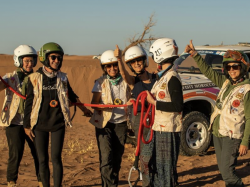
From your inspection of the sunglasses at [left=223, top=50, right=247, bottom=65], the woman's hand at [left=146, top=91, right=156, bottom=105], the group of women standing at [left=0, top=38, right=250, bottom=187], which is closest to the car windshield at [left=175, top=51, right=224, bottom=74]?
the group of women standing at [left=0, top=38, right=250, bottom=187]

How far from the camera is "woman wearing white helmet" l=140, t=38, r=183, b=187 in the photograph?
15.8 feet

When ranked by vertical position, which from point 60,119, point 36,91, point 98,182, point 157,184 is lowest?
point 98,182

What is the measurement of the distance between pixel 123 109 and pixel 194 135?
3.05 meters

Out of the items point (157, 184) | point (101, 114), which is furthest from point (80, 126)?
point (157, 184)

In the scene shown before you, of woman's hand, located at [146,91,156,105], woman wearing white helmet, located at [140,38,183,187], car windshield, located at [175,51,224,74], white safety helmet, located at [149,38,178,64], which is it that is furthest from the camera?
car windshield, located at [175,51,224,74]

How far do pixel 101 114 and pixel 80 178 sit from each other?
1710 mm

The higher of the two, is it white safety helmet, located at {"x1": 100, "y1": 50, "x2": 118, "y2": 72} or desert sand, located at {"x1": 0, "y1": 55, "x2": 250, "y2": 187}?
white safety helmet, located at {"x1": 100, "y1": 50, "x2": 118, "y2": 72}

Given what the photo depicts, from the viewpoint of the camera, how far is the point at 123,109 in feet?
20.1

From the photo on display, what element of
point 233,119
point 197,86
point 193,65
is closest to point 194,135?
point 197,86

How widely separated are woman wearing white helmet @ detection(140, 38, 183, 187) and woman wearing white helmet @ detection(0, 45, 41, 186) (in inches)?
82.5

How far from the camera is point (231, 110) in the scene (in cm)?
520

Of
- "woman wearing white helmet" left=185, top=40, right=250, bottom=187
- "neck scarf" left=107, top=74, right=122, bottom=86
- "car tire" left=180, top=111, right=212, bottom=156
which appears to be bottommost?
"car tire" left=180, top=111, right=212, bottom=156

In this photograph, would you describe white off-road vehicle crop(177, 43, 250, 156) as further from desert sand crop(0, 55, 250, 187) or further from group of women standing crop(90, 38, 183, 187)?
group of women standing crop(90, 38, 183, 187)

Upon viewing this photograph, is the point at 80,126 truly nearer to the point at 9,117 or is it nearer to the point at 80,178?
the point at 80,178
